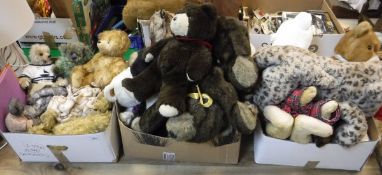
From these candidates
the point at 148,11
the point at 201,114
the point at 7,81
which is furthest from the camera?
the point at 148,11

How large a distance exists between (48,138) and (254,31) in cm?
94

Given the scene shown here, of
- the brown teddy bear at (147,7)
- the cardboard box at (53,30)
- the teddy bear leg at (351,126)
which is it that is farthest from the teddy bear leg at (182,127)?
the cardboard box at (53,30)

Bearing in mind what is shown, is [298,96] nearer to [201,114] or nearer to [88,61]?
[201,114]

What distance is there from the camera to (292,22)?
1.22 m

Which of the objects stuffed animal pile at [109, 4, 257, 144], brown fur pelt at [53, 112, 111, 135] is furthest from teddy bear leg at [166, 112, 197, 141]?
brown fur pelt at [53, 112, 111, 135]

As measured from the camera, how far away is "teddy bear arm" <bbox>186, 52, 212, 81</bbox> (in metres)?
0.93

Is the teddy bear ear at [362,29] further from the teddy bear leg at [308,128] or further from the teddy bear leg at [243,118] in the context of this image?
the teddy bear leg at [243,118]

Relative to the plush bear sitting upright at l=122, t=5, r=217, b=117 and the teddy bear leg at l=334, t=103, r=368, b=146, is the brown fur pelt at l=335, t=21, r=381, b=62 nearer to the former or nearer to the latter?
the teddy bear leg at l=334, t=103, r=368, b=146

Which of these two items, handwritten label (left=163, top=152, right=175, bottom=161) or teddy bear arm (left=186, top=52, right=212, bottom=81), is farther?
handwritten label (left=163, top=152, right=175, bottom=161)

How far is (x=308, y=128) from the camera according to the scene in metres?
0.96

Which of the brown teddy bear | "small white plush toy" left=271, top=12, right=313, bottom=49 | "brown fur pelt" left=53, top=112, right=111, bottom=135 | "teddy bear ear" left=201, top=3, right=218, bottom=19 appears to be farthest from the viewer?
the brown teddy bear

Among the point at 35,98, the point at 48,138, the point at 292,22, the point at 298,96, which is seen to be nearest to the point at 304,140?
the point at 298,96

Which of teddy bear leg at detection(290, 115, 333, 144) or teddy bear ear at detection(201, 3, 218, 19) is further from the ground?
teddy bear ear at detection(201, 3, 218, 19)

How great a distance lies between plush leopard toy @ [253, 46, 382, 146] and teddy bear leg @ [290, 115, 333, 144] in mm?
63
